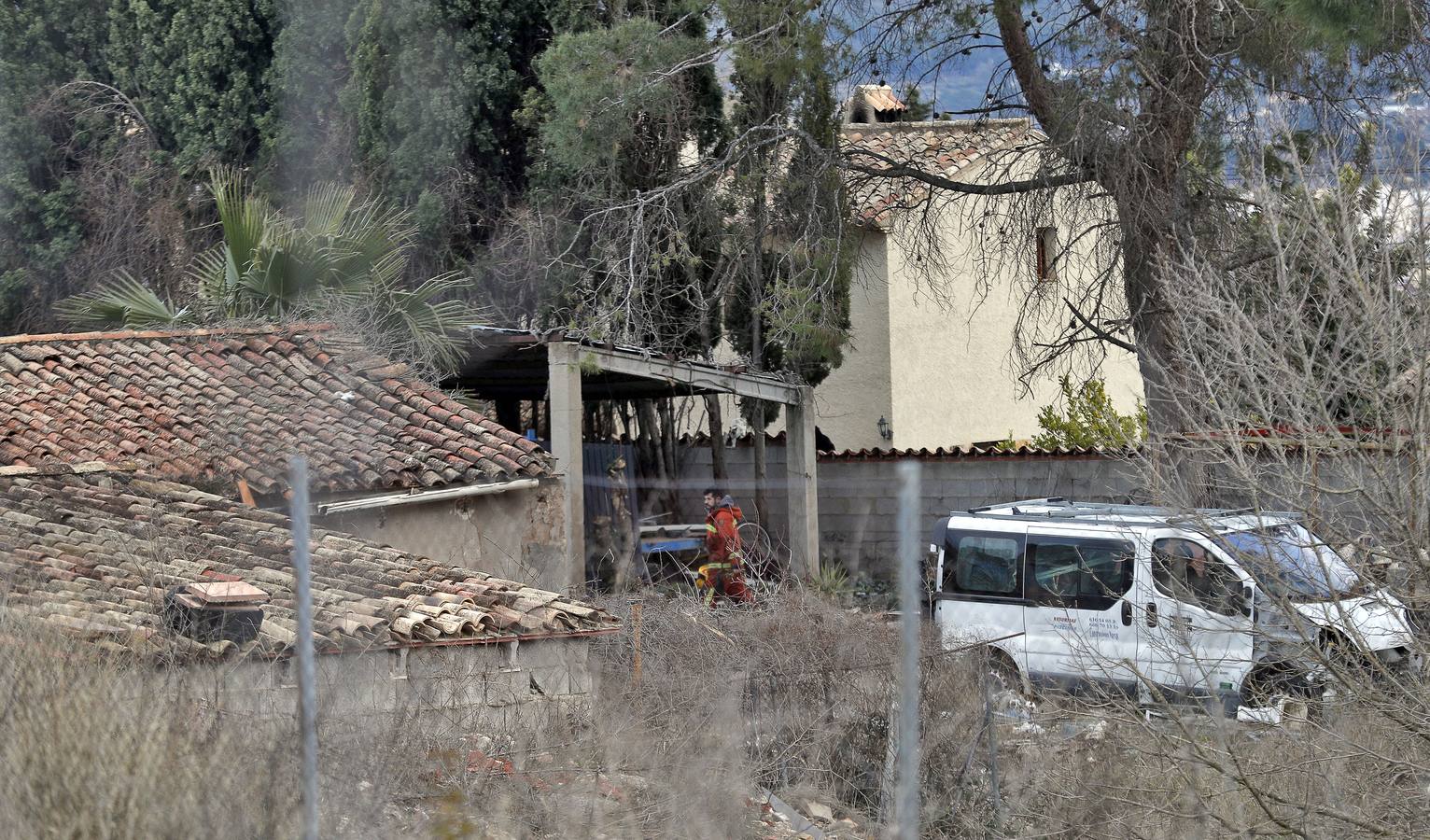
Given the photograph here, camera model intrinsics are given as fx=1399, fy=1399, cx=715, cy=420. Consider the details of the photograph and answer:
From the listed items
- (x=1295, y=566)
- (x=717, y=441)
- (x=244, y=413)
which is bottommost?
(x=1295, y=566)

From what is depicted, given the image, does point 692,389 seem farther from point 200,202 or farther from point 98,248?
point 98,248

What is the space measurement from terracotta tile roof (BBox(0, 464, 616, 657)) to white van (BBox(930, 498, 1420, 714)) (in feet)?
12.1

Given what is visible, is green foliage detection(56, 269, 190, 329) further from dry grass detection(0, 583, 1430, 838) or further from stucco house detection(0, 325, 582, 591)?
dry grass detection(0, 583, 1430, 838)

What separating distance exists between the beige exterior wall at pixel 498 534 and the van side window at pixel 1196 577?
5735 millimetres

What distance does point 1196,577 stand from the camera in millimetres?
10188

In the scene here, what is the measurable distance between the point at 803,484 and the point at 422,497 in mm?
5560

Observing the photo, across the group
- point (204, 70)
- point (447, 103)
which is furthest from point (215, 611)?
point (204, 70)

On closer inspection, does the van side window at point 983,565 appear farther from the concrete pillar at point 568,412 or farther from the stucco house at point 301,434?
the concrete pillar at point 568,412

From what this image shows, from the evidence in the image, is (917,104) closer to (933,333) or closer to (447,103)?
(447,103)

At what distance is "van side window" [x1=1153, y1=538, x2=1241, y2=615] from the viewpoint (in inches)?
359

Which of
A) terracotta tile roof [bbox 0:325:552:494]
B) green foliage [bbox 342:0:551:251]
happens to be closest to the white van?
terracotta tile roof [bbox 0:325:552:494]

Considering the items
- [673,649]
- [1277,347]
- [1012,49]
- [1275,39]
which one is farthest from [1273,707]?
[1012,49]

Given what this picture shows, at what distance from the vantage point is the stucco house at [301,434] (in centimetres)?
1238

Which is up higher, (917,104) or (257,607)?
(917,104)
